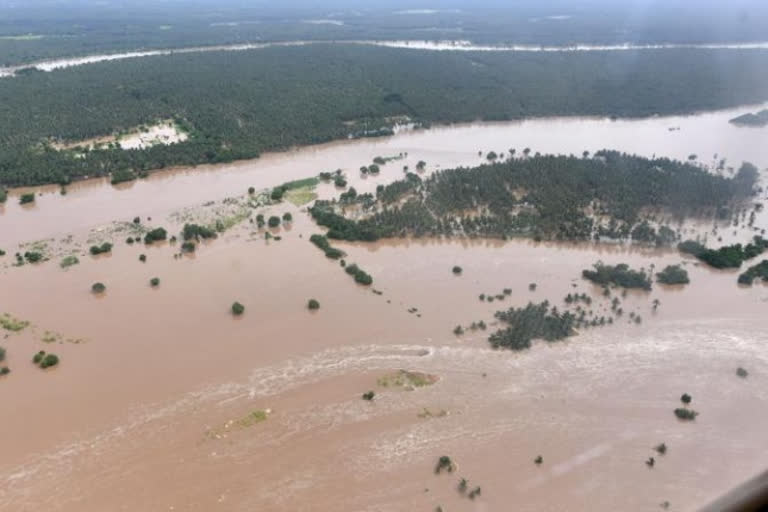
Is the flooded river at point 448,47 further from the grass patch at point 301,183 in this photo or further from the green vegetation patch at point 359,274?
the green vegetation patch at point 359,274

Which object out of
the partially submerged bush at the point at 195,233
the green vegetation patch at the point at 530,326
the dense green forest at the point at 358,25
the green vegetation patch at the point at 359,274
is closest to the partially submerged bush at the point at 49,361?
the partially submerged bush at the point at 195,233

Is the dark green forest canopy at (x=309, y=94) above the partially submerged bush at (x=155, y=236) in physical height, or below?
above

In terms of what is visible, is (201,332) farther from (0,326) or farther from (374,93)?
(374,93)

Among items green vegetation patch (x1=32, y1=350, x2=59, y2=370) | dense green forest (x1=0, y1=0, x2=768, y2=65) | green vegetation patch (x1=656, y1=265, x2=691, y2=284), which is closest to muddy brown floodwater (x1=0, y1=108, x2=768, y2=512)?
green vegetation patch (x1=32, y1=350, x2=59, y2=370)

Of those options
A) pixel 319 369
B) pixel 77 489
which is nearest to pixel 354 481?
pixel 319 369

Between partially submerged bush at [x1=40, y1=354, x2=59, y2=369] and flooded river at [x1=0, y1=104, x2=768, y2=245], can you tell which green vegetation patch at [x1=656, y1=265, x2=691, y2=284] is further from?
partially submerged bush at [x1=40, y1=354, x2=59, y2=369]

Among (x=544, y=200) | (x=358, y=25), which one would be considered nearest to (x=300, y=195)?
(x=544, y=200)
